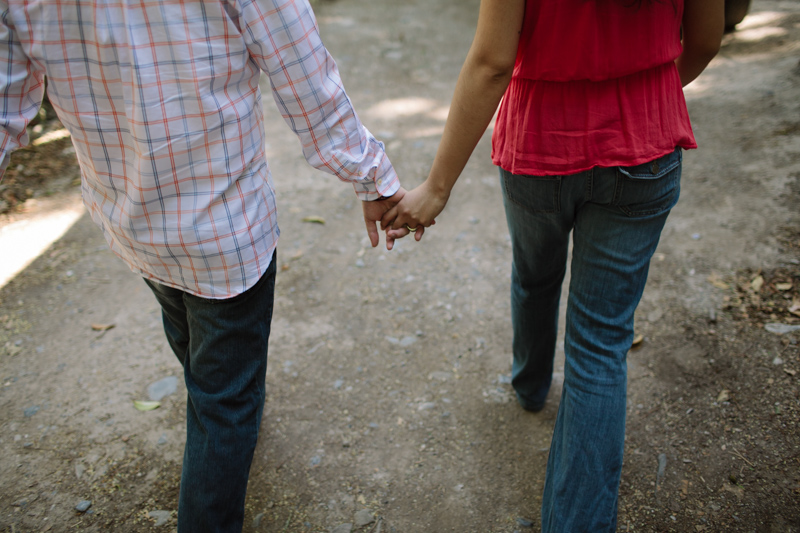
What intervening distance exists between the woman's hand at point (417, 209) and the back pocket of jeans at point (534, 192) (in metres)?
0.21

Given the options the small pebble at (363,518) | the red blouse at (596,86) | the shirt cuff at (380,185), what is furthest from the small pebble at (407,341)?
the red blouse at (596,86)

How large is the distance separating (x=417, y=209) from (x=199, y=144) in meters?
0.71

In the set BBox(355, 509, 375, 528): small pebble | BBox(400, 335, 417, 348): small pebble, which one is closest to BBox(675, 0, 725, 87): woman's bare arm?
BBox(400, 335, 417, 348): small pebble

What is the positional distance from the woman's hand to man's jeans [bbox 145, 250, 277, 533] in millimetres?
461

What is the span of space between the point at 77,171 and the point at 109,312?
5.39ft

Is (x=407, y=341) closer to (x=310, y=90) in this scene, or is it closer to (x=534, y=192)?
(x=534, y=192)

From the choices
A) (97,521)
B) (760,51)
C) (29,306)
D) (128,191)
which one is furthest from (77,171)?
(760,51)

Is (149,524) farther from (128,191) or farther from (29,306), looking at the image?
(29,306)

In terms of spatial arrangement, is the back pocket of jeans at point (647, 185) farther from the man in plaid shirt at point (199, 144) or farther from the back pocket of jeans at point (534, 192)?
the man in plaid shirt at point (199, 144)

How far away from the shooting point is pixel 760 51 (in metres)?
4.82

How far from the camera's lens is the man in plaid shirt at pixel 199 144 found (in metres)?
1.13

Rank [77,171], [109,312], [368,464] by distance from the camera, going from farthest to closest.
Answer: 1. [77,171]
2. [109,312]
3. [368,464]

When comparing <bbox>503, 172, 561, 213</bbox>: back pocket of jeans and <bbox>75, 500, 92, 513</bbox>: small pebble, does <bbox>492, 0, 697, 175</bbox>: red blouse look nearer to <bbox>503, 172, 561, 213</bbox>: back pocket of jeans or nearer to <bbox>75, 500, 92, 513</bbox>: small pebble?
<bbox>503, 172, 561, 213</bbox>: back pocket of jeans

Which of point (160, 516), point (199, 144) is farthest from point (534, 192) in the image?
point (160, 516)
